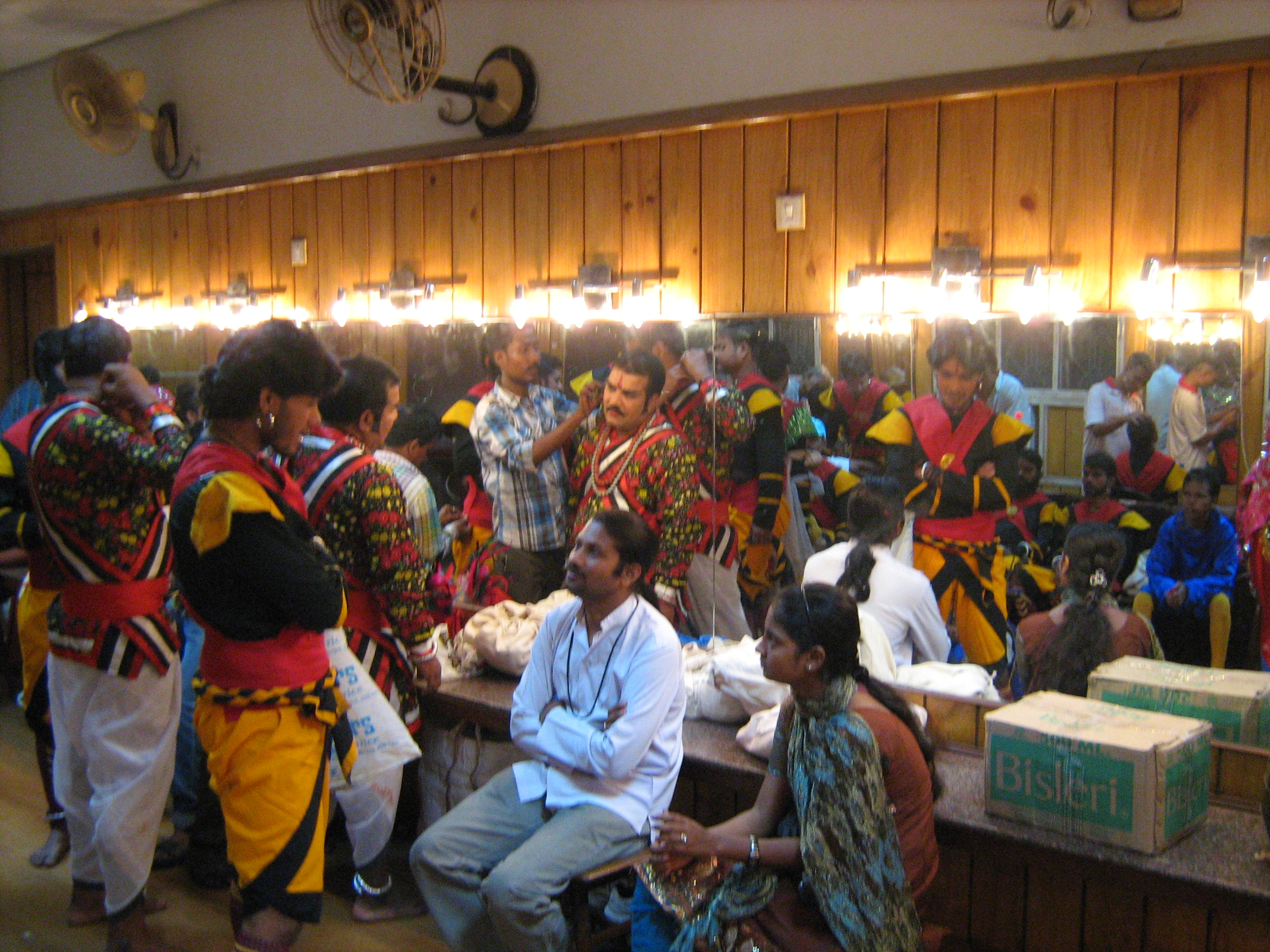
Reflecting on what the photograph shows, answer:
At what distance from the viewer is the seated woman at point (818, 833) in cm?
216

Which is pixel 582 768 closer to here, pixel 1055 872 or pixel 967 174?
pixel 1055 872

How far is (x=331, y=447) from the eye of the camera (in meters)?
3.04

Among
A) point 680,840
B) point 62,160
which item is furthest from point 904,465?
point 62,160

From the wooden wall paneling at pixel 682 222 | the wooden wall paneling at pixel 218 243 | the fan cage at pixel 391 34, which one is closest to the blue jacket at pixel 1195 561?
the wooden wall paneling at pixel 682 222

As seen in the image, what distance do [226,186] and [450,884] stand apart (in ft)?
12.9

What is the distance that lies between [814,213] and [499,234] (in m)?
1.40

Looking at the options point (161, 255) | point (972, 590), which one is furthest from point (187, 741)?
point (161, 255)

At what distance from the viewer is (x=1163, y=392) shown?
2.99 meters

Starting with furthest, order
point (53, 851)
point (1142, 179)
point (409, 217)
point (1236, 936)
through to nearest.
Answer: point (409, 217), point (53, 851), point (1142, 179), point (1236, 936)

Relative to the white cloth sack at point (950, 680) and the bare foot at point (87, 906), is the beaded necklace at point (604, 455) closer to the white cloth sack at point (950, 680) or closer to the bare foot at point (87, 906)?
the white cloth sack at point (950, 680)

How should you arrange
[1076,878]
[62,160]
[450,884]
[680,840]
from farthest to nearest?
[62,160], [450,884], [1076,878], [680,840]

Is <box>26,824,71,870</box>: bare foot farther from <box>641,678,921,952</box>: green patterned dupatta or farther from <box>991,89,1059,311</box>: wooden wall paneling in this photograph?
<box>991,89,1059,311</box>: wooden wall paneling

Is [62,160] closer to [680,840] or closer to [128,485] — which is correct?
[128,485]

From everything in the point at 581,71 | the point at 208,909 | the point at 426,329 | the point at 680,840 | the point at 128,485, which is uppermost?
the point at 581,71
